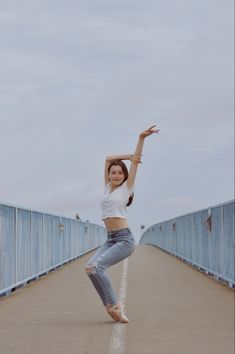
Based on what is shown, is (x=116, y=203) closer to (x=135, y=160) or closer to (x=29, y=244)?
(x=135, y=160)

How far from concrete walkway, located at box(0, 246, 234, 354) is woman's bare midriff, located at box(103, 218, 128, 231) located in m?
1.13

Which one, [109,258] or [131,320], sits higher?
[109,258]

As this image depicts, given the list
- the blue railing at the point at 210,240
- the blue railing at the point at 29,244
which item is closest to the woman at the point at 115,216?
the blue railing at the point at 29,244

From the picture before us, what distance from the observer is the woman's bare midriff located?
293 inches

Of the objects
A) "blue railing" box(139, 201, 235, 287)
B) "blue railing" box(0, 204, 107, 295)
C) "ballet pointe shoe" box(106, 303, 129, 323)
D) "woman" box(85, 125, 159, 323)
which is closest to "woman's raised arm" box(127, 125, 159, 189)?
"woman" box(85, 125, 159, 323)

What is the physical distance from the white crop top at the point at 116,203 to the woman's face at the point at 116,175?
8 centimetres

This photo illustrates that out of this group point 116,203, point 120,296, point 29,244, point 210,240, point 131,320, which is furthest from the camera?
point 210,240

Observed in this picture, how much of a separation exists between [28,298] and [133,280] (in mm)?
3338

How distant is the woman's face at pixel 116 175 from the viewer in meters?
7.51

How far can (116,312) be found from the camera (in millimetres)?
7770

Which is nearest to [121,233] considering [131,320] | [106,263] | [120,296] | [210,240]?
[106,263]

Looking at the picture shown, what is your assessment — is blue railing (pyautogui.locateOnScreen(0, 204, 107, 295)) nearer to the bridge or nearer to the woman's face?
the bridge

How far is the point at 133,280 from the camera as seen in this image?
14.2 meters

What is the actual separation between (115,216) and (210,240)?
8789mm
